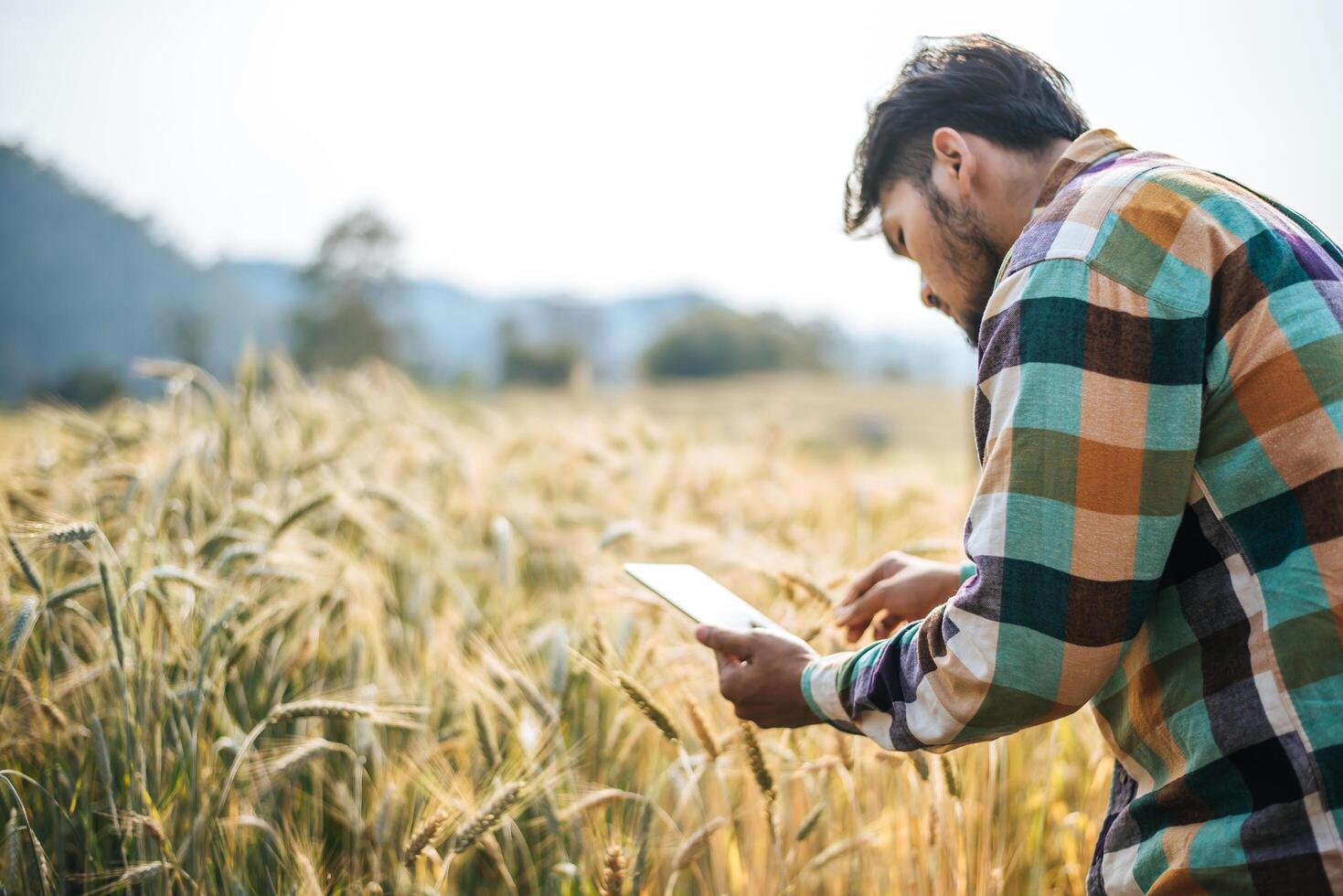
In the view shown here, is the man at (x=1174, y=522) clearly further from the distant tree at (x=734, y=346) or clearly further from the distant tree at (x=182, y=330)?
the distant tree at (x=734, y=346)

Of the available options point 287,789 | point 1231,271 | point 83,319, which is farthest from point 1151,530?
point 83,319

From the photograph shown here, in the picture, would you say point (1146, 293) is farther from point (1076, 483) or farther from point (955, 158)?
point (955, 158)

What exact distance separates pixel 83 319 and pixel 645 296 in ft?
243

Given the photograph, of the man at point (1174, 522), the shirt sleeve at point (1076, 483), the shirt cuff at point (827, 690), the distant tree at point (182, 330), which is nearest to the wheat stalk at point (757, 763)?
the shirt cuff at point (827, 690)

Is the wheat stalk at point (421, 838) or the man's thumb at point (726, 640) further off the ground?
the man's thumb at point (726, 640)

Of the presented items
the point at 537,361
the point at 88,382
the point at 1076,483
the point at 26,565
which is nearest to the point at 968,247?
the point at 1076,483

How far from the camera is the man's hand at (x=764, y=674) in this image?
45.6 inches

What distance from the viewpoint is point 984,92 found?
49.6 inches

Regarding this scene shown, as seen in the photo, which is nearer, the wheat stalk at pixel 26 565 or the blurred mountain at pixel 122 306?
the wheat stalk at pixel 26 565

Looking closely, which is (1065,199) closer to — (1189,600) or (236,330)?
(1189,600)

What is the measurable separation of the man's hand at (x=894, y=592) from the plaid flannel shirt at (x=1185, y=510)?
566 mm

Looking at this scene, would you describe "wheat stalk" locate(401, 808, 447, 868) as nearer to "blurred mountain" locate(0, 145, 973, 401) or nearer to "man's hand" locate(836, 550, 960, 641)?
"man's hand" locate(836, 550, 960, 641)

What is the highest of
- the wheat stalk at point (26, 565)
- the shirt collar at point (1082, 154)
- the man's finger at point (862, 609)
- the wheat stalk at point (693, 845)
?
the shirt collar at point (1082, 154)

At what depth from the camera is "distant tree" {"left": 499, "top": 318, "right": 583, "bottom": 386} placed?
97.0 ft
